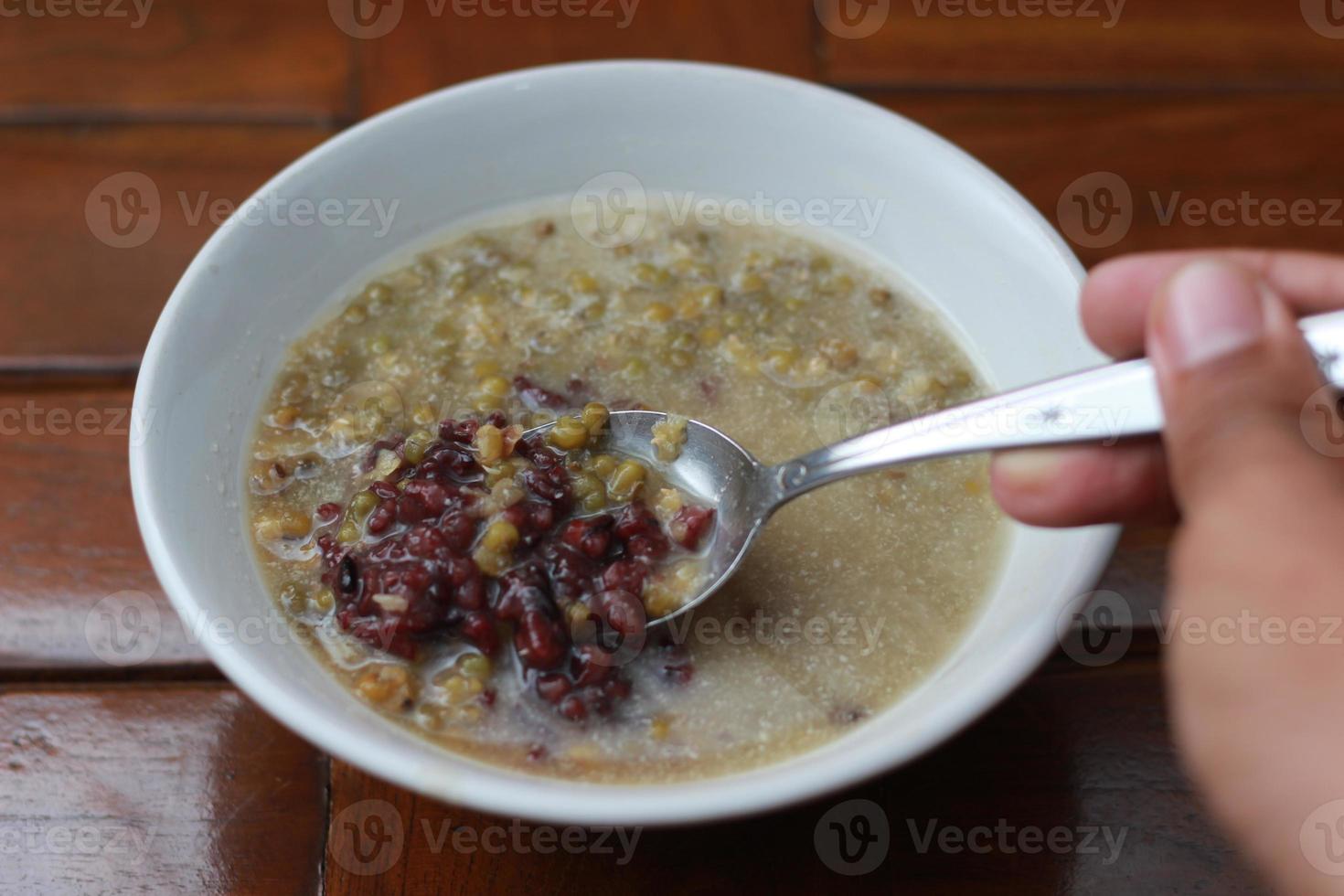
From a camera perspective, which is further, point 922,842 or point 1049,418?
point 922,842

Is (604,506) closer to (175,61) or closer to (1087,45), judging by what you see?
(175,61)

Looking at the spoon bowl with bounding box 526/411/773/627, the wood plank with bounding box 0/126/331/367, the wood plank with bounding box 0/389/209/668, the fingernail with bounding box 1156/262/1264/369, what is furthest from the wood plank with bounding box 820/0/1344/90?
the wood plank with bounding box 0/389/209/668

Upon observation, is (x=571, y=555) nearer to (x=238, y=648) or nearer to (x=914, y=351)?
(x=238, y=648)

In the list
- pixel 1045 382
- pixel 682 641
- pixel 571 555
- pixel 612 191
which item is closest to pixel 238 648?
pixel 571 555

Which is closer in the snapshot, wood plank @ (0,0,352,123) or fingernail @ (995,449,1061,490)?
fingernail @ (995,449,1061,490)

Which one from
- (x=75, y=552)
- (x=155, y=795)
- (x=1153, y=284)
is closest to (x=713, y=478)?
(x=1153, y=284)

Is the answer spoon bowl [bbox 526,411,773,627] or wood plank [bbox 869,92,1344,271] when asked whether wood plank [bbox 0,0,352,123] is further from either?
wood plank [bbox 869,92,1344,271]

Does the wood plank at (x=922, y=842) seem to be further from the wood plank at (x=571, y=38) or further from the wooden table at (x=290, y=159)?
the wood plank at (x=571, y=38)
